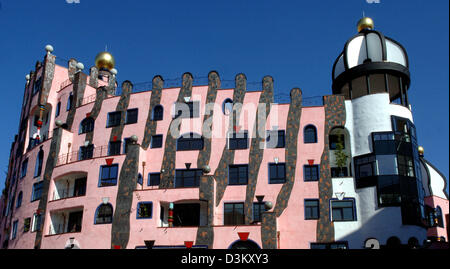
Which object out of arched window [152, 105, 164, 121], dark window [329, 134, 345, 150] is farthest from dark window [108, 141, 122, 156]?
dark window [329, 134, 345, 150]

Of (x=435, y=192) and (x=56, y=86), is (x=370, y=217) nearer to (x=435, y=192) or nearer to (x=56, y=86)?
(x=435, y=192)

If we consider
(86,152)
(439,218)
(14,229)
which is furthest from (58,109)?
(439,218)

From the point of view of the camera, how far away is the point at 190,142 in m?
38.5

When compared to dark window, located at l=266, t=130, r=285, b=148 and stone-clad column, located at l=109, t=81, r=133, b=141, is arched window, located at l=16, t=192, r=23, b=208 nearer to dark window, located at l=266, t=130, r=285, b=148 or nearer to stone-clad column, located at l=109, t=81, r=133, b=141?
stone-clad column, located at l=109, t=81, r=133, b=141

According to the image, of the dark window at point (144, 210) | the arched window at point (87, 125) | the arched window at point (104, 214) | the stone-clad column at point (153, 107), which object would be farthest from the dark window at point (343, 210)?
the arched window at point (87, 125)

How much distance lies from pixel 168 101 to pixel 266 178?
10.1m

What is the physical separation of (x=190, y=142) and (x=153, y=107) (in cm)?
448

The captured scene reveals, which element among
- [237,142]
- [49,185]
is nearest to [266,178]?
[237,142]

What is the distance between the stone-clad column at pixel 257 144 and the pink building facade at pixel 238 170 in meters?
0.08

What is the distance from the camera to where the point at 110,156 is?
3822 cm

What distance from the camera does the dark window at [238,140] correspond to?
3762 cm

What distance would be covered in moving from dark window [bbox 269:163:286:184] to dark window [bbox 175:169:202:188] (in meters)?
5.10


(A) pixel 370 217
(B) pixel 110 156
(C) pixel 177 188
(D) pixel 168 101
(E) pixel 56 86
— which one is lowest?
(A) pixel 370 217

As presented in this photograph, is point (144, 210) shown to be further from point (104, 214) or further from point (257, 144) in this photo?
point (257, 144)
